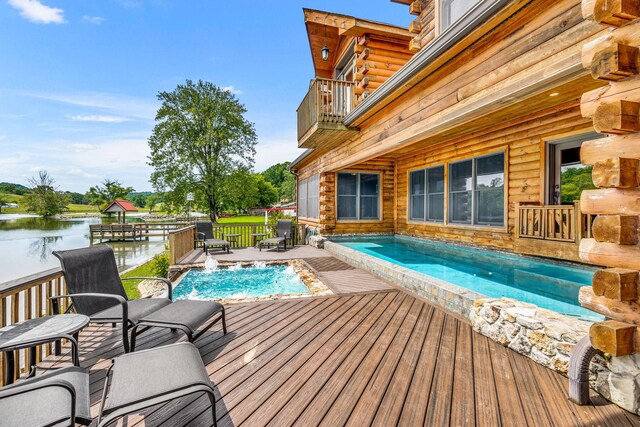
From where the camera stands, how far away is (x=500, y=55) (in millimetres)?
2904

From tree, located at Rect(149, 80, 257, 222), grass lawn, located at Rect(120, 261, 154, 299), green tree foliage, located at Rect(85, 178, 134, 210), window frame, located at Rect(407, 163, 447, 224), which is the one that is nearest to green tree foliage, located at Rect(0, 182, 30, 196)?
green tree foliage, located at Rect(85, 178, 134, 210)

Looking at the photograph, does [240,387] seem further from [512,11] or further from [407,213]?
[407,213]

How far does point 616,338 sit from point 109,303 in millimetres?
3965

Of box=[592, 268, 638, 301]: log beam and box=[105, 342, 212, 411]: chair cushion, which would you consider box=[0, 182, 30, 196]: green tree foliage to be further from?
box=[592, 268, 638, 301]: log beam

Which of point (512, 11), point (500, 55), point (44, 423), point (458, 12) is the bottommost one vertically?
point (44, 423)

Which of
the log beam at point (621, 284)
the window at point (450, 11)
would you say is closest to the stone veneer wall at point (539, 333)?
the log beam at point (621, 284)

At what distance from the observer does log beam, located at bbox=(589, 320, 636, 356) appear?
1663mm

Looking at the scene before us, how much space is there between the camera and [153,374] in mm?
1598

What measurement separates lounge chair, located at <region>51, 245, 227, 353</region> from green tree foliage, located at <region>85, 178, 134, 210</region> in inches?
1647

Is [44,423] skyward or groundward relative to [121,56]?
groundward

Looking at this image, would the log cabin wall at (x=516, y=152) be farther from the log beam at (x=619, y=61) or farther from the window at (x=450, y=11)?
the log beam at (x=619, y=61)

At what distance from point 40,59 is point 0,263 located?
8360 millimetres

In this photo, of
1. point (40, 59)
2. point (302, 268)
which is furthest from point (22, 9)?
point (302, 268)

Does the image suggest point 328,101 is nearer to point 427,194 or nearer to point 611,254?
point 427,194
